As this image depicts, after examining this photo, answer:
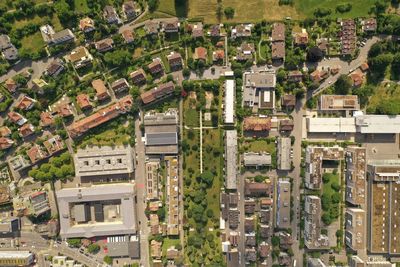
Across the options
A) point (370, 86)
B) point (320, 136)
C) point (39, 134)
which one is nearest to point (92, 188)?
point (39, 134)

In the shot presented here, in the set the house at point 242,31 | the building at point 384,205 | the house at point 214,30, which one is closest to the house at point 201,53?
the house at point 214,30

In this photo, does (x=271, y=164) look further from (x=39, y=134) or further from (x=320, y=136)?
(x=39, y=134)

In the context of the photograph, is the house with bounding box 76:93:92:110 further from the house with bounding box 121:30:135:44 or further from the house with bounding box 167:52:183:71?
the house with bounding box 167:52:183:71

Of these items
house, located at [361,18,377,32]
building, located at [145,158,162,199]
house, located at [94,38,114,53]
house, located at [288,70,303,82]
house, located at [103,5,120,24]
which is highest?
house, located at [103,5,120,24]

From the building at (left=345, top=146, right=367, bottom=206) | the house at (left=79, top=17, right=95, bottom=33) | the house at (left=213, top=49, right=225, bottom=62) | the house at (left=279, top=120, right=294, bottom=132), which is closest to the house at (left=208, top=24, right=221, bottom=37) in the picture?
the house at (left=213, top=49, right=225, bottom=62)

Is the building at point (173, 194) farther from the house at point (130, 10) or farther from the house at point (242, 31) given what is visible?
the house at point (130, 10)

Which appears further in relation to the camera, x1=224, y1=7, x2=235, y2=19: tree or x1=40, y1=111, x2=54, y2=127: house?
x1=40, y1=111, x2=54, y2=127: house

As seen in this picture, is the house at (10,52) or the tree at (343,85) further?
the house at (10,52)
